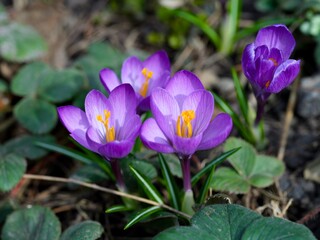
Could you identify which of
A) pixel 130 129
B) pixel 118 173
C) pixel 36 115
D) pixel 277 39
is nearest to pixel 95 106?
pixel 130 129

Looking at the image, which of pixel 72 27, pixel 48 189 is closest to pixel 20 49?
Result: pixel 72 27

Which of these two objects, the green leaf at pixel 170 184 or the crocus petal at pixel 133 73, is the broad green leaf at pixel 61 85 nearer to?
the crocus petal at pixel 133 73

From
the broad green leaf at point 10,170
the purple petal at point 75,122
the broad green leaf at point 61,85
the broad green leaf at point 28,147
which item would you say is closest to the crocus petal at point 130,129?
the purple petal at point 75,122

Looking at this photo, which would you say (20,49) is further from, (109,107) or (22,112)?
(109,107)


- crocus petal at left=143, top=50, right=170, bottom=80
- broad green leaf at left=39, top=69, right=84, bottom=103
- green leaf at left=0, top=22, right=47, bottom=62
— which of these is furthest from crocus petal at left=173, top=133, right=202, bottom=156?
green leaf at left=0, top=22, right=47, bottom=62

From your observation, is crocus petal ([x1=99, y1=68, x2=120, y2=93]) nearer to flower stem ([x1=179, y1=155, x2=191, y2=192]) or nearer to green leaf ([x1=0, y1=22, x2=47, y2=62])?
flower stem ([x1=179, y1=155, x2=191, y2=192])

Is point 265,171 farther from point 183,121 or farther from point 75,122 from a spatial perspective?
point 75,122
